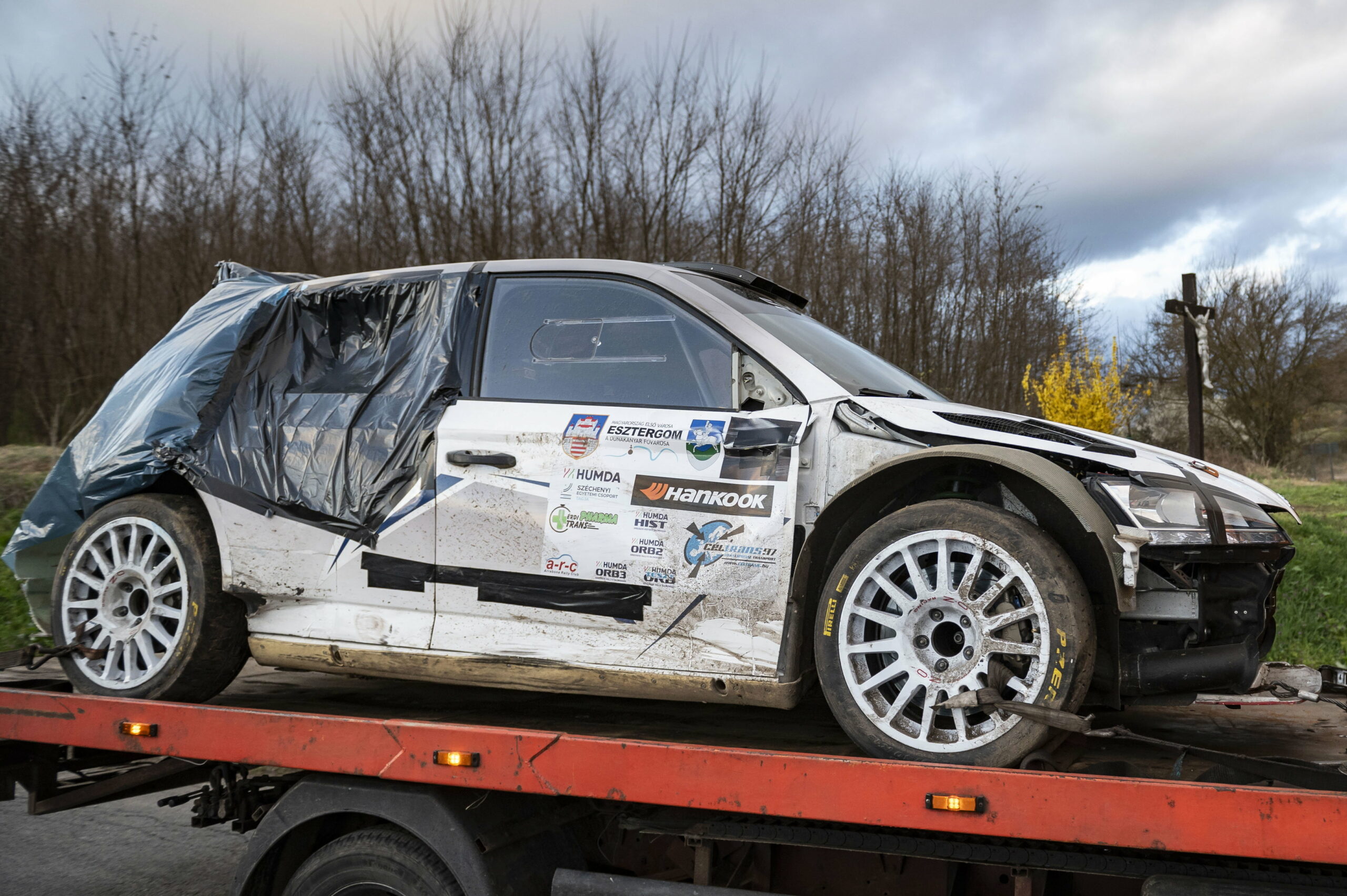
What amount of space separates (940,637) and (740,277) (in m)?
1.80

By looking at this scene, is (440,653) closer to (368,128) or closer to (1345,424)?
(368,128)

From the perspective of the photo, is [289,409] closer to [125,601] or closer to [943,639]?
[125,601]

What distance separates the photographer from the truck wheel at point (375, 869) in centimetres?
294

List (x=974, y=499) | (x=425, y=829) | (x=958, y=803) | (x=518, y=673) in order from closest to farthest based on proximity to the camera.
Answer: (x=958, y=803) → (x=425, y=829) → (x=974, y=499) → (x=518, y=673)

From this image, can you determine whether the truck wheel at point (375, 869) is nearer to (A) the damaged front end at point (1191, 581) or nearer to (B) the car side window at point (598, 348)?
(B) the car side window at point (598, 348)

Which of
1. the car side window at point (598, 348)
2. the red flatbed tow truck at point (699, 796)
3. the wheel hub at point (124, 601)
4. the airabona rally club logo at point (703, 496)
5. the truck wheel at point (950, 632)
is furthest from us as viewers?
the wheel hub at point (124, 601)

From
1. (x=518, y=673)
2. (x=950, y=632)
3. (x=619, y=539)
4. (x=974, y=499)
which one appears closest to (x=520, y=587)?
(x=518, y=673)

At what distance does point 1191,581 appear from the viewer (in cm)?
282

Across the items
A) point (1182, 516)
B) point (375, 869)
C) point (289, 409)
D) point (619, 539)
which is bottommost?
point (375, 869)

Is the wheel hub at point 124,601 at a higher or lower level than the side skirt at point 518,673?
higher

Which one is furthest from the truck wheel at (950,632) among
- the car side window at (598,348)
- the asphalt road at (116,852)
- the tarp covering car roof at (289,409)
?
the asphalt road at (116,852)

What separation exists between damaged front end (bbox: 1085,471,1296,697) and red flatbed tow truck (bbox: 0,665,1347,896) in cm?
26

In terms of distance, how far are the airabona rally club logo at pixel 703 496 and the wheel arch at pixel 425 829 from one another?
40.0 inches

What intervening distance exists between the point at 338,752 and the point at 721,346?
1.82m
